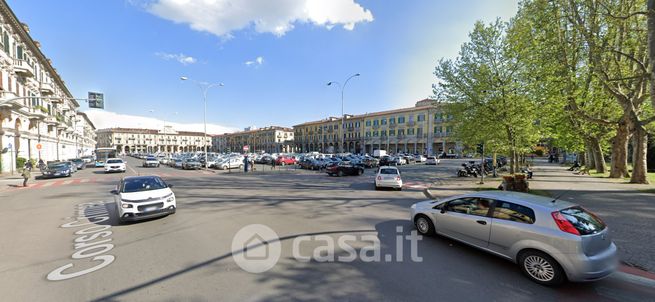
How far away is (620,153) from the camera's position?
58.3ft

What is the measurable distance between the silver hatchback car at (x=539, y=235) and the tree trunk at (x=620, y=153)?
19.9 meters

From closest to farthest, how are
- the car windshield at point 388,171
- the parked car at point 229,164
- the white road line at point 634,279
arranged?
the white road line at point 634,279
the car windshield at point 388,171
the parked car at point 229,164

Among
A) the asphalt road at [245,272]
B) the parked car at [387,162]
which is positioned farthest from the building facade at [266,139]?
the asphalt road at [245,272]

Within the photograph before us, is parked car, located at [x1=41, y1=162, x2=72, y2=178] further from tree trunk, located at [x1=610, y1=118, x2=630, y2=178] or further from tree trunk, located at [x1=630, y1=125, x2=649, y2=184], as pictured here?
tree trunk, located at [x1=610, y1=118, x2=630, y2=178]

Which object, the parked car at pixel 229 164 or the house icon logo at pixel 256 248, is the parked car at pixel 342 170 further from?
the house icon logo at pixel 256 248

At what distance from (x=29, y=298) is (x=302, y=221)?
16.8ft

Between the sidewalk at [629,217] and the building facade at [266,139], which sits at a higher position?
the building facade at [266,139]

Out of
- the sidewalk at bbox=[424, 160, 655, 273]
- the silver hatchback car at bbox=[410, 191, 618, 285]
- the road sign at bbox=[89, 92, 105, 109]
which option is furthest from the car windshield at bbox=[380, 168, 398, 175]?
the road sign at bbox=[89, 92, 105, 109]

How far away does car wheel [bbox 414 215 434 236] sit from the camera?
6.02 metres

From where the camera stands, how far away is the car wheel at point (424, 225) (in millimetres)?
6020

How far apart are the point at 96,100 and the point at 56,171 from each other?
8.77 meters

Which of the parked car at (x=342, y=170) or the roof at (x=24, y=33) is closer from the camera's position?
the parked car at (x=342, y=170)

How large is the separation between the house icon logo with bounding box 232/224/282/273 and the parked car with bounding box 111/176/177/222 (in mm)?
2818

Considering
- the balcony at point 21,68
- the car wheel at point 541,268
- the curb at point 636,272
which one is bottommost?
the curb at point 636,272
